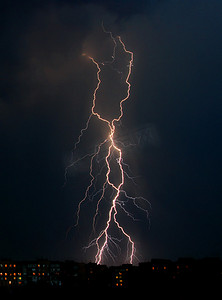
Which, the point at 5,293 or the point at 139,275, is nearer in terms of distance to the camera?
the point at 5,293

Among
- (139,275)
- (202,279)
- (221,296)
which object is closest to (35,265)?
(139,275)

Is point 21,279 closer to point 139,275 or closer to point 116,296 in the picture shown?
point 139,275

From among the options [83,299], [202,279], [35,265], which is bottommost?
[83,299]

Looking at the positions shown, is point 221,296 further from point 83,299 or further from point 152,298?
point 83,299

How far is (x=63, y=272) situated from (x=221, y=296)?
45.5 ft

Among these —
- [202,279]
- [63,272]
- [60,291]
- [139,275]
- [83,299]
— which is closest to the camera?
[83,299]

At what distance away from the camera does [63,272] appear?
3497cm

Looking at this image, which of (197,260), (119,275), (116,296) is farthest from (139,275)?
(116,296)

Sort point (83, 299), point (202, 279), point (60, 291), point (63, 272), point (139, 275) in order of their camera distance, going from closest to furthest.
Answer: point (83, 299), point (60, 291), point (202, 279), point (139, 275), point (63, 272)

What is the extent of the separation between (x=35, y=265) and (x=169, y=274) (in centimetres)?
1108

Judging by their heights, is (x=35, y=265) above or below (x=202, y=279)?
above

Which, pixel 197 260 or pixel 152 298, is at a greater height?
pixel 197 260

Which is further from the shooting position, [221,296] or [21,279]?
[21,279]

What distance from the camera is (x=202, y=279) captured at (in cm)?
2898
